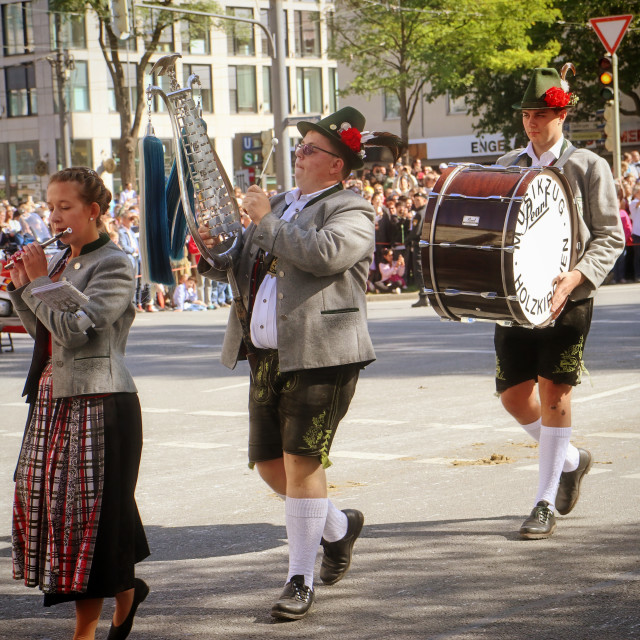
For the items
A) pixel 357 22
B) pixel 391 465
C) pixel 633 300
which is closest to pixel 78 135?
pixel 357 22

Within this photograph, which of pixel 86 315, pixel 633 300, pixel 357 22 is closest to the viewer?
pixel 86 315

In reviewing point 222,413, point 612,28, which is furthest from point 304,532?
point 612,28

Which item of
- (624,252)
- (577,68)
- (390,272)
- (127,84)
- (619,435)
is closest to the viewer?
(619,435)

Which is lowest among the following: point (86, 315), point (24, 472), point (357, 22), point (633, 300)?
point (633, 300)

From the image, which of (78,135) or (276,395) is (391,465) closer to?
(276,395)

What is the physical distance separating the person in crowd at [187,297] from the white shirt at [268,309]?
17.4 m

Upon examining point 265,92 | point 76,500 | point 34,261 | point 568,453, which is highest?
point 265,92

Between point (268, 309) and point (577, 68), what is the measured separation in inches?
1834

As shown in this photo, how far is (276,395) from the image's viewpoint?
17.3ft

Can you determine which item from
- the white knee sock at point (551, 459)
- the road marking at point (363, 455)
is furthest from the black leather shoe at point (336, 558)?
the road marking at point (363, 455)

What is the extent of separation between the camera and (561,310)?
20.0 ft

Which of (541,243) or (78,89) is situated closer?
(541,243)

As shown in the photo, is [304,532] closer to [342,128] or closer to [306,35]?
[342,128]

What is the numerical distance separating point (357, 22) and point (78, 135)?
24.8 m
